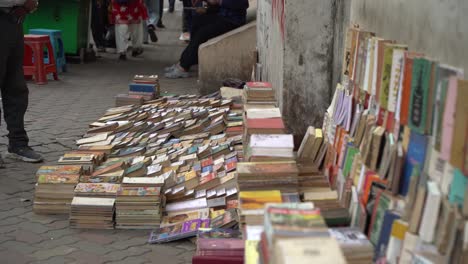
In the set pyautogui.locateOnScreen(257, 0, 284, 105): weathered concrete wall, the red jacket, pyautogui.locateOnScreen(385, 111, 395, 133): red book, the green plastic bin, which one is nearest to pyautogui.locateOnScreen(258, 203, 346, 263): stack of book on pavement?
pyautogui.locateOnScreen(385, 111, 395, 133): red book

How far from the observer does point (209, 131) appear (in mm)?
6000

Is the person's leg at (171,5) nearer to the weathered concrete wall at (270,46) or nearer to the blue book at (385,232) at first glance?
the weathered concrete wall at (270,46)

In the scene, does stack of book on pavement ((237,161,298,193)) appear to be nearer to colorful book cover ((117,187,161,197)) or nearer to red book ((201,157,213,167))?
colorful book cover ((117,187,161,197))

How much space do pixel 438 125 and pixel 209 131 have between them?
142 inches

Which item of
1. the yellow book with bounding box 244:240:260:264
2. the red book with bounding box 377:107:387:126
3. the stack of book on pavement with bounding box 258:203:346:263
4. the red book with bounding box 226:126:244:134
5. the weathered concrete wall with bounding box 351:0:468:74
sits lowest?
the red book with bounding box 226:126:244:134

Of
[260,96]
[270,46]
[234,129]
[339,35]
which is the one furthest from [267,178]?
[270,46]

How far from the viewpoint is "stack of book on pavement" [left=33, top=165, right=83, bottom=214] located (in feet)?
15.0

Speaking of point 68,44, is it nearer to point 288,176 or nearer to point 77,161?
point 77,161

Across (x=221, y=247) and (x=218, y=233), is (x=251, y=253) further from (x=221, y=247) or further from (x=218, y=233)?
(x=218, y=233)

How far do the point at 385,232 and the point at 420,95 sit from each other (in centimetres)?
52

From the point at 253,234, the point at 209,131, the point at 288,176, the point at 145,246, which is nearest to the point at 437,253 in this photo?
the point at 253,234

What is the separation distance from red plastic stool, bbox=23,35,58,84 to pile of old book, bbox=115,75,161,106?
6.33ft

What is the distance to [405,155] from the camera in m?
2.79

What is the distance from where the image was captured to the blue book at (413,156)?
2646 millimetres
